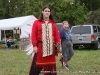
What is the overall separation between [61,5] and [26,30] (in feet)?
39.7

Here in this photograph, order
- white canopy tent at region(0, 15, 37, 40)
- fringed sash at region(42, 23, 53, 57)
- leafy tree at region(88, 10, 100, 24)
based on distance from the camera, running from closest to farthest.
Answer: fringed sash at region(42, 23, 53, 57) < white canopy tent at region(0, 15, 37, 40) < leafy tree at region(88, 10, 100, 24)

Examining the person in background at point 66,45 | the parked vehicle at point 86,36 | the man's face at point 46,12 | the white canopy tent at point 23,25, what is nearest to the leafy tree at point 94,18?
the white canopy tent at point 23,25

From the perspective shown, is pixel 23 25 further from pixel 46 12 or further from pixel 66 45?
pixel 46 12

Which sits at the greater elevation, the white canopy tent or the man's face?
the man's face

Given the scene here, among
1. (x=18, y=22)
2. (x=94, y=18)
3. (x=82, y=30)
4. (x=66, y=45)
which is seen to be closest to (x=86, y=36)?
(x=82, y=30)

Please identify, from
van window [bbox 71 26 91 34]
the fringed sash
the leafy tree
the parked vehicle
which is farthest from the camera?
the leafy tree

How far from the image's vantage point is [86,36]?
17.5 metres

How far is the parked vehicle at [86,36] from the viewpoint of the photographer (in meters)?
17.5

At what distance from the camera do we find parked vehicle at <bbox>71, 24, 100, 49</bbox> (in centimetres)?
1753

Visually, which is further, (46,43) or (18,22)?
(18,22)

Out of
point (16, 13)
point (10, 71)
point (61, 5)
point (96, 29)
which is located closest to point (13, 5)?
point (16, 13)

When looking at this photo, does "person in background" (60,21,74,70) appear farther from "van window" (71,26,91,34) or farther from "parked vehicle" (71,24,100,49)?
"van window" (71,26,91,34)

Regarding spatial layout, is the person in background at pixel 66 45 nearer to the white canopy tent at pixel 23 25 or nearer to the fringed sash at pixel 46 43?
the fringed sash at pixel 46 43

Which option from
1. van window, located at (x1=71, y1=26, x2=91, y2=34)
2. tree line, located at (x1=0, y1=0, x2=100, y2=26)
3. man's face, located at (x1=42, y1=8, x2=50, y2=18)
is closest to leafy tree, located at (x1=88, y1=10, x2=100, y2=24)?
tree line, located at (x1=0, y1=0, x2=100, y2=26)
